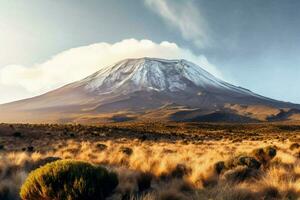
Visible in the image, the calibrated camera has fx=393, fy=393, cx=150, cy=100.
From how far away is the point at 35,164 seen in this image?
12.0 meters

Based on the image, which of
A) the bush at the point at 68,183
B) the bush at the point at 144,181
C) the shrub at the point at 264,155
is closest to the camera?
the bush at the point at 68,183

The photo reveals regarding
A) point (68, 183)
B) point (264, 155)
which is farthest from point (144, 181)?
point (264, 155)

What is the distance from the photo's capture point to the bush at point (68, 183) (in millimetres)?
7148

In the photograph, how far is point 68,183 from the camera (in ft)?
24.0

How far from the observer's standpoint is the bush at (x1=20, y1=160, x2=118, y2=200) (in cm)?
715

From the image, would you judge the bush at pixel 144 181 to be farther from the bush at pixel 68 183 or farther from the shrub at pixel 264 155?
the shrub at pixel 264 155

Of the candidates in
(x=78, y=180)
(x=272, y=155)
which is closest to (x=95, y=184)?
(x=78, y=180)

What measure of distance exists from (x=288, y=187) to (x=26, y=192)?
17.1 feet

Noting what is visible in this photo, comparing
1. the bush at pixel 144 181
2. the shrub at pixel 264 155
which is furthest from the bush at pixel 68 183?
Answer: the shrub at pixel 264 155

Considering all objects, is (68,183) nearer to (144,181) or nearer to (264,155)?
(144,181)

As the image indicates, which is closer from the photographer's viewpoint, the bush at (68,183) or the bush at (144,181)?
the bush at (68,183)

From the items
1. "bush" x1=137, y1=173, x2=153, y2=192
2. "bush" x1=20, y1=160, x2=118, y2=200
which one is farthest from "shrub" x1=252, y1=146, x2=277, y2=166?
"bush" x1=20, y1=160, x2=118, y2=200

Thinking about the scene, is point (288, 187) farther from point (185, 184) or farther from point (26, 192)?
point (26, 192)

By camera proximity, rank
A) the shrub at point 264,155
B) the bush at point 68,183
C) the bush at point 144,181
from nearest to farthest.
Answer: the bush at point 68,183 < the bush at point 144,181 < the shrub at point 264,155
